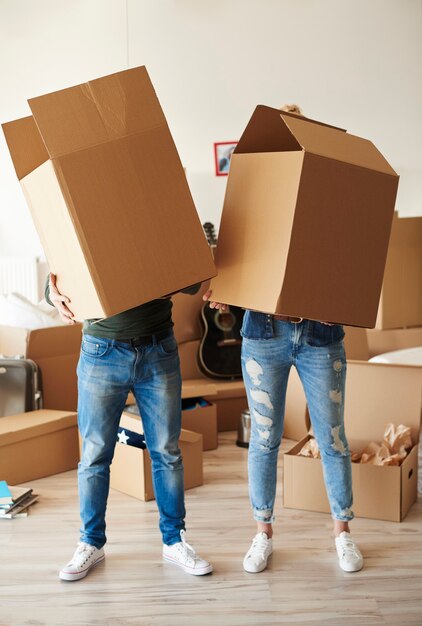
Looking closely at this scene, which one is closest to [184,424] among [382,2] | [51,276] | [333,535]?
[333,535]

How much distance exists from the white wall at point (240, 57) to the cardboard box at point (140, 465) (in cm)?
285

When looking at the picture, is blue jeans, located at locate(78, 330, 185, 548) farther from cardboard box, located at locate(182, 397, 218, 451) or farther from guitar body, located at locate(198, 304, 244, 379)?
guitar body, located at locate(198, 304, 244, 379)

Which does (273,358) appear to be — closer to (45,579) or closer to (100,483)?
(100,483)

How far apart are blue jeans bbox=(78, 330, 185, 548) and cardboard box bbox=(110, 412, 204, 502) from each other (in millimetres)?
518

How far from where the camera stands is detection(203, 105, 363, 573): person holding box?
1931 mm

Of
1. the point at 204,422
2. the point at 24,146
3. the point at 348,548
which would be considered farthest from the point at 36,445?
the point at 24,146

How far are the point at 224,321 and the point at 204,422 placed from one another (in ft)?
1.91

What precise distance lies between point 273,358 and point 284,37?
11.8 feet

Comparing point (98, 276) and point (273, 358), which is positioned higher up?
point (98, 276)

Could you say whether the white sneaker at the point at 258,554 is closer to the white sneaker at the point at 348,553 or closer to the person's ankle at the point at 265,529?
the person's ankle at the point at 265,529

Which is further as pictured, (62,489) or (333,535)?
(62,489)

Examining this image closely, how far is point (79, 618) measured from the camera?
1.78 m

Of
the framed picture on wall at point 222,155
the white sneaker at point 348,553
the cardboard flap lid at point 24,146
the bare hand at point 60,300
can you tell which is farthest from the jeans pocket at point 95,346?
the framed picture on wall at point 222,155

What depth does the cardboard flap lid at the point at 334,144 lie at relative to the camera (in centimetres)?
169
